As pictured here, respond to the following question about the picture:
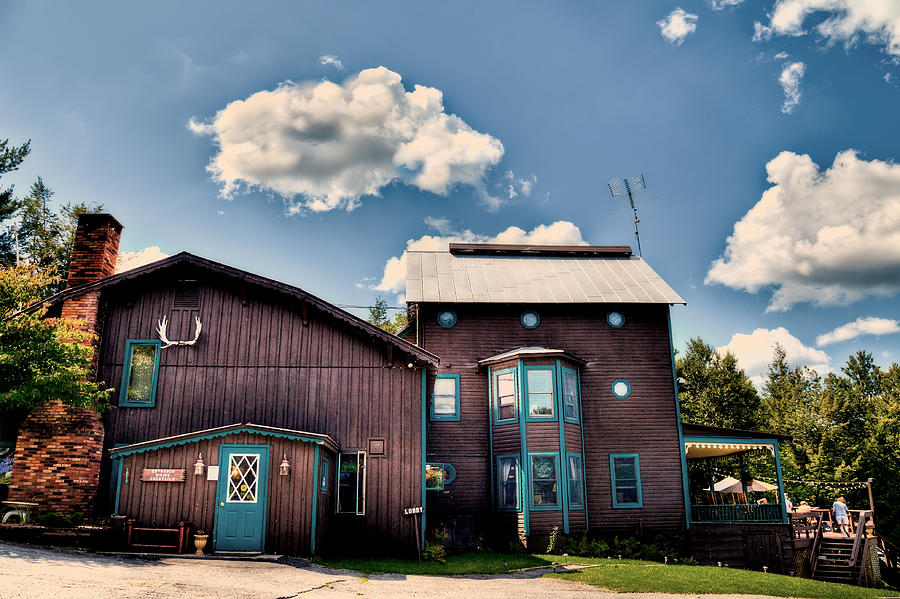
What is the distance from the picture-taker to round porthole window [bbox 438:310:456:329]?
76.5ft

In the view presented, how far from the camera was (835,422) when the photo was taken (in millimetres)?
36156

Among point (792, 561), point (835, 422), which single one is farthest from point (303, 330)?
point (835, 422)

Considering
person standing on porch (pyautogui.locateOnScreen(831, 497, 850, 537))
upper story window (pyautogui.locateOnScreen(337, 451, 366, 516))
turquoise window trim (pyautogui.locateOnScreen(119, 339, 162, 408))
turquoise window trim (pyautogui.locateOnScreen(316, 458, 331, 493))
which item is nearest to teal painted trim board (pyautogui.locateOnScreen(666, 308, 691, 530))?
person standing on porch (pyautogui.locateOnScreen(831, 497, 850, 537))

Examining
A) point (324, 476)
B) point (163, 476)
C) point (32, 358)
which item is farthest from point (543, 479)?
point (32, 358)

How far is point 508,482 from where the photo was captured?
21203mm

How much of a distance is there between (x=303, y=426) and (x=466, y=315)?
7.87 meters

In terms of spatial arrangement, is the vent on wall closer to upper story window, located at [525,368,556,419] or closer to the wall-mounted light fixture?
the wall-mounted light fixture

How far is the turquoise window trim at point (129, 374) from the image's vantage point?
17.7 meters

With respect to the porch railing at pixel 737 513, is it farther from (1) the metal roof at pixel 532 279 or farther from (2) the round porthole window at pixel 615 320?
(1) the metal roof at pixel 532 279

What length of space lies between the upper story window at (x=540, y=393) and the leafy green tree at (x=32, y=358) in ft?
40.3

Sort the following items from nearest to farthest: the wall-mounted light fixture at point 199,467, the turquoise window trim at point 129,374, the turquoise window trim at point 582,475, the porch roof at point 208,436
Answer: the wall-mounted light fixture at point 199,467, the porch roof at point 208,436, the turquoise window trim at point 129,374, the turquoise window trim at point 582,475

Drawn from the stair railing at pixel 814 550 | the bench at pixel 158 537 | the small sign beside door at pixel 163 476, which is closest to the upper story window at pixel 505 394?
the small sign beside door at pixel 163 476

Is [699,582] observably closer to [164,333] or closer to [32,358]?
[164,333]

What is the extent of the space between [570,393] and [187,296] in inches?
484
